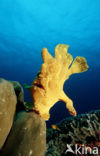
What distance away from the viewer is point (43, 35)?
35875 millimetres

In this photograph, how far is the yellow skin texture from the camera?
1.37 m

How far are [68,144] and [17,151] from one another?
6.41 ft

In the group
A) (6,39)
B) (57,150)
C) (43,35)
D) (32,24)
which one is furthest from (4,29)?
(57,150)

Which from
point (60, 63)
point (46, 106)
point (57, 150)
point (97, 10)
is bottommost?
point (57, 150)

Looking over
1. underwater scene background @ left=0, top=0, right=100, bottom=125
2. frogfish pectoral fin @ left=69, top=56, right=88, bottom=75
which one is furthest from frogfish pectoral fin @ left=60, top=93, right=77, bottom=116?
underwater scene background @ left=0, top=0, right=100, bottom=125

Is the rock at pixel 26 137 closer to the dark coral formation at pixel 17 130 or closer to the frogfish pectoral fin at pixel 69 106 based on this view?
the dark coral formation at pixel 17 130

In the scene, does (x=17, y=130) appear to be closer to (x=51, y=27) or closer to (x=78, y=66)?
(x=78, y=66)

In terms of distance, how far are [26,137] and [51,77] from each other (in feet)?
2.59

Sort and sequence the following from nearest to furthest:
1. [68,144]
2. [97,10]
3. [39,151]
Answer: [39,151] < [68,144] < [97,10]

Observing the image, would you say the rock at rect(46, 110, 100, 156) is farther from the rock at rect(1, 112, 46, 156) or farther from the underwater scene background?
the underwater scene background

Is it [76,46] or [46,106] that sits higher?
[76,46]

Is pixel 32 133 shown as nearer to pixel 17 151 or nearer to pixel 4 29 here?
pixel 17 151

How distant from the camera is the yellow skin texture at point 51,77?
1370mm

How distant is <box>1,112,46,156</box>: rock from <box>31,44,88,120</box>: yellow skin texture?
0.17m
